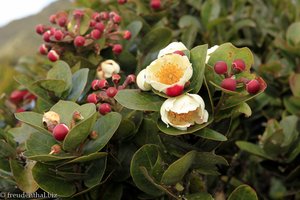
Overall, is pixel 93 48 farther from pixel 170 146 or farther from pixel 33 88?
pixel 170 146

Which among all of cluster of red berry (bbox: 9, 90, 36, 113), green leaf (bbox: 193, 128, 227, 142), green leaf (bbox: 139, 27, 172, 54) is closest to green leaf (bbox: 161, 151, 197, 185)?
green leaf (bbox: 193, 128, 227, 142)

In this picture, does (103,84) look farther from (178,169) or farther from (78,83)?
(178,169)

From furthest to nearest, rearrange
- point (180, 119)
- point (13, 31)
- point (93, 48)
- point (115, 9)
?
point (13, 31), point (115, 9), point (93, 48), point (180, 119)

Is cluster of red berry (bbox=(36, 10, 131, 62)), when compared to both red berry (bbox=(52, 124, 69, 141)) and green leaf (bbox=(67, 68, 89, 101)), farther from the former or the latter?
red berry (bbox=(52, 124, 69, 141))

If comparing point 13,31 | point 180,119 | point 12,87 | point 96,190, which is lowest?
point 13,31

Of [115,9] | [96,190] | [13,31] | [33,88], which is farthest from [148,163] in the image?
[13,31]

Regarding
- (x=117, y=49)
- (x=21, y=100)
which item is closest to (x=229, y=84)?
(x=117, y=49)
